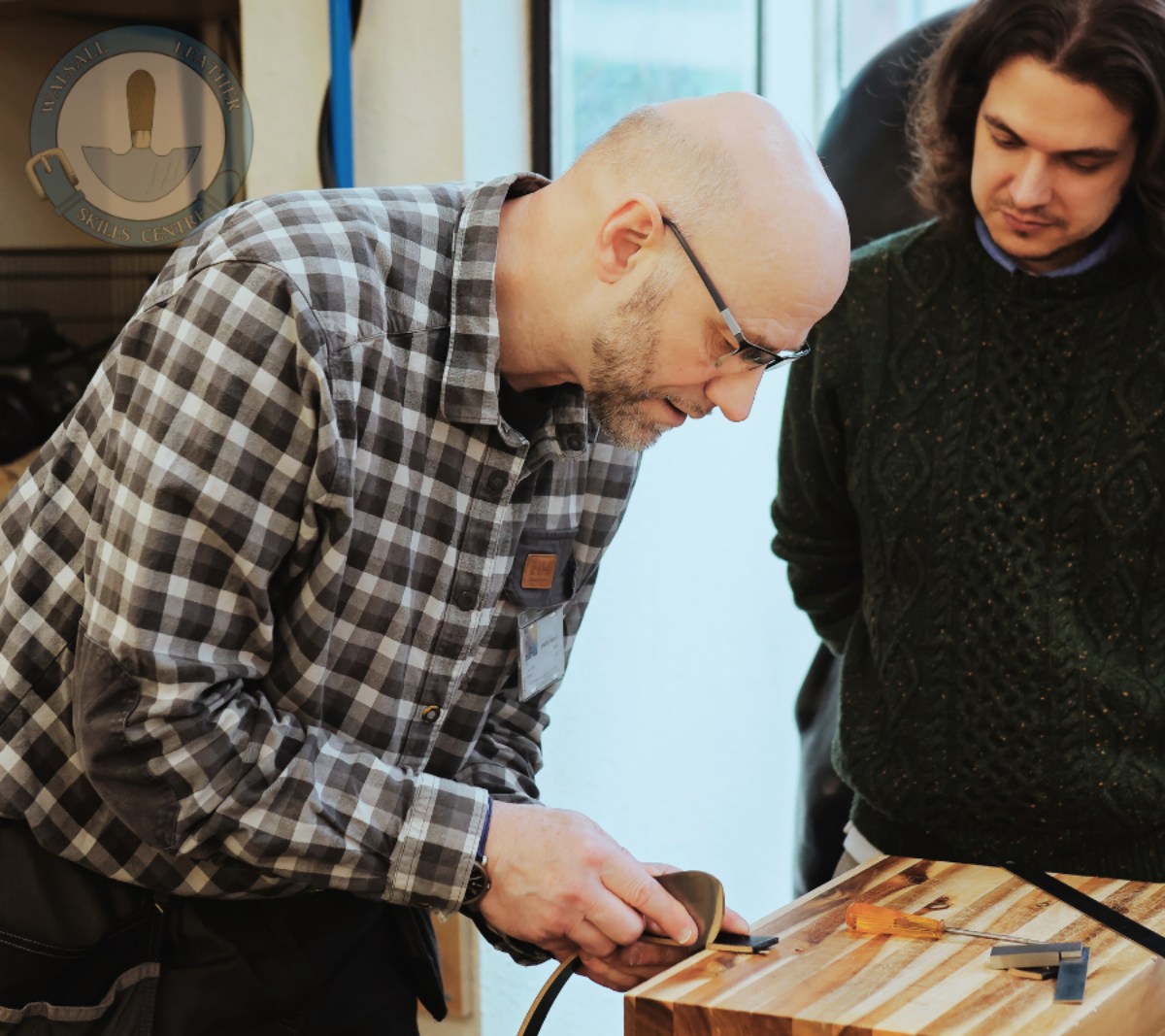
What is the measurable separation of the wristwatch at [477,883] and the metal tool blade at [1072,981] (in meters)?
0.41

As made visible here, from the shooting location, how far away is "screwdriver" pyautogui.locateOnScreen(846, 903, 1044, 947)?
1.04m

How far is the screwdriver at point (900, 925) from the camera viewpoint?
1.04 m

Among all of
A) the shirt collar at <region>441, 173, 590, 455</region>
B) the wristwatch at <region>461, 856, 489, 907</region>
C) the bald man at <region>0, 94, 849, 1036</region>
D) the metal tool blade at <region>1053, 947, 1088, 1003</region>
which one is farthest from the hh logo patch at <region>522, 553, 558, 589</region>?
the metal tool blade at <region>1053, 947, 1088, 1003</region>

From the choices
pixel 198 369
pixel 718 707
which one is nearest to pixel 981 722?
pixel 198 369

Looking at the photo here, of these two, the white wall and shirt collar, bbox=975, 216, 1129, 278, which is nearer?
shirt collar, bbox=975, 216, 1129, 278

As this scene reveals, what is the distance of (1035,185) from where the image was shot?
134 centimetres

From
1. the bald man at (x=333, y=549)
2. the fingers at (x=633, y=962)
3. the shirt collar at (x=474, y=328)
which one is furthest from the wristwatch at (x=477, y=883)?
the shirt collar at (x=474, y=328)

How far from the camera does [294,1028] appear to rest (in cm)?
116

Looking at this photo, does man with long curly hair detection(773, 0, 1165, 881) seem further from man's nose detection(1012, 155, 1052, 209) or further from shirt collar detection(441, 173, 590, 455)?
shirt collar detection(441, 173, 590, 455)

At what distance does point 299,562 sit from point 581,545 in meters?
0.34

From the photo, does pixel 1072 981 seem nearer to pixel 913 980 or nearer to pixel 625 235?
pixel 913 980

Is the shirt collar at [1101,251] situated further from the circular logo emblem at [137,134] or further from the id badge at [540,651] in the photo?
the circular logo emblem at [137,134]

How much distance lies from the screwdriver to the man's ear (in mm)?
524

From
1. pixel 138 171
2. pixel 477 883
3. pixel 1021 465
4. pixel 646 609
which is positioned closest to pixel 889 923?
pixel 477 883
